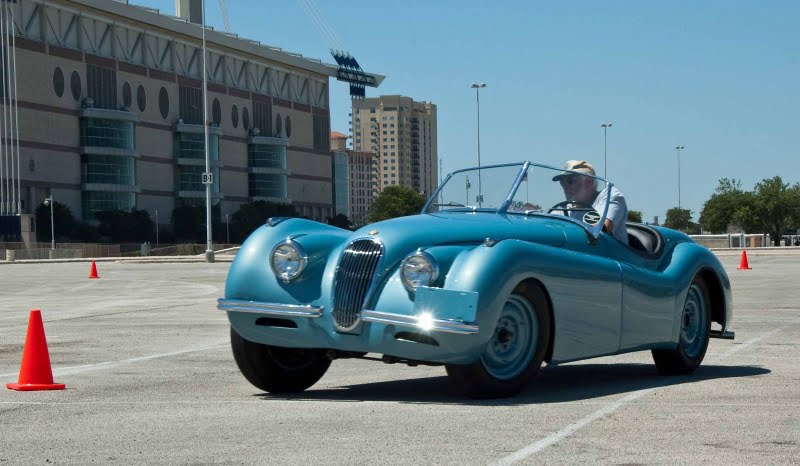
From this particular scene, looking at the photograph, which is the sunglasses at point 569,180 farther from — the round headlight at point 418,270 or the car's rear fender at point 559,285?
the round headlight at point 418,270

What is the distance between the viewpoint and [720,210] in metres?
134

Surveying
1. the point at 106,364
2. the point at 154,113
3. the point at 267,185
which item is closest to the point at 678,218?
the point at 267,185

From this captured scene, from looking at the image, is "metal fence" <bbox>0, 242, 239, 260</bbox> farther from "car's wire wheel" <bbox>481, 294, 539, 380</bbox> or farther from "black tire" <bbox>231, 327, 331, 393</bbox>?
"car's wire wheel" <bbox>481, 294, 539, 380</bbox>

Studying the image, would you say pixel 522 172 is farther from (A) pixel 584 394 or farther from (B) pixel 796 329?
(B) pixel 796 329

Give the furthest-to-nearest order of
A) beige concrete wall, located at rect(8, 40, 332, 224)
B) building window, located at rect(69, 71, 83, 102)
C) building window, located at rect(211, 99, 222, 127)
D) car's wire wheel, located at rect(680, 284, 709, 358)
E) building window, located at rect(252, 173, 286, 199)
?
building window, located at rect(252, 173, 286, 199) → building window, located at rect(211, 99, 222, 127) → building window, located at rect(69, 71, 83, 102) → beige concrete wall, located at rect(8, 40, 332, 224) → car's wire wheel, located at rect(680, 284, 709, 358)

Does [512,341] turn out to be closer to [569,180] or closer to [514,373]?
[514,373]

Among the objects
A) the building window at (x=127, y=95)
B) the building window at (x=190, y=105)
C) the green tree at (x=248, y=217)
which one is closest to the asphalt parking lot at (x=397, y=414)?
the building window at (x=127, y=95)

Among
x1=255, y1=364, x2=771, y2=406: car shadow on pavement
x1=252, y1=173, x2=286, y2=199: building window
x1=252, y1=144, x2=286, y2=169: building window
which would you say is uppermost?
x1=252, y1=144, x2=286, y2=169: building window

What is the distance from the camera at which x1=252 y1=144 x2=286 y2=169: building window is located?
453ft

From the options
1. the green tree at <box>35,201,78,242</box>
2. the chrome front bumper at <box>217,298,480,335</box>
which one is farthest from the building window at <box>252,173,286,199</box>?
the chrome front bumper at <box>217,298,480,335</box>

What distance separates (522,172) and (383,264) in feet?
7.53

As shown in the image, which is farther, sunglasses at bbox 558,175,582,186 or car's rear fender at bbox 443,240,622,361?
sunglasses at bbox 558,175,582,186

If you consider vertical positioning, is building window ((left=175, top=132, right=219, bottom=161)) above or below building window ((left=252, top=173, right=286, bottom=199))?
above

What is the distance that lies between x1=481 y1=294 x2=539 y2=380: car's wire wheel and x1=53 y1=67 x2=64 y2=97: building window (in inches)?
4036
